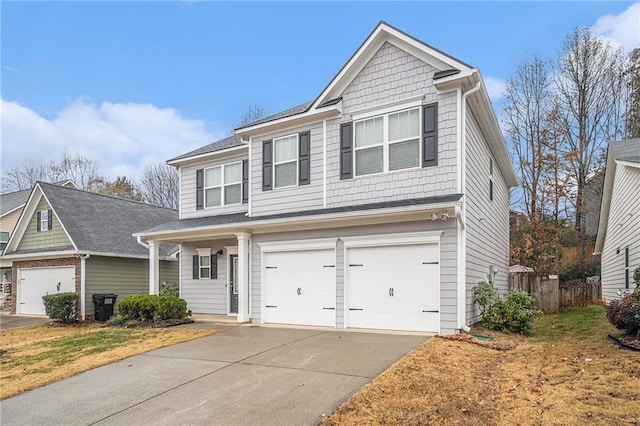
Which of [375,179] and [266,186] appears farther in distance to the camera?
[266,186]

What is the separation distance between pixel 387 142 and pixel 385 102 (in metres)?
1.00

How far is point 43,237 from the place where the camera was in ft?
58.4

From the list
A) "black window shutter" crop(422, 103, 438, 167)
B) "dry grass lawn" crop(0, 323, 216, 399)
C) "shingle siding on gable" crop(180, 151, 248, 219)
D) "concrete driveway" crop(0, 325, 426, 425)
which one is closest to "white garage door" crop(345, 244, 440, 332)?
"concrete driveway" crop(0, 325, 426, 425)

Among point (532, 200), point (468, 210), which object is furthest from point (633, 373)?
point (532, 200)

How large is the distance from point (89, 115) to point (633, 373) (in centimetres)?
3332

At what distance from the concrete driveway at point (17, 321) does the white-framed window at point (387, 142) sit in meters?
13.6

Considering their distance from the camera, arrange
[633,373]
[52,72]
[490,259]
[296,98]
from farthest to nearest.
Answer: [296,98]
[52,72]
[490,259]
[633,373]

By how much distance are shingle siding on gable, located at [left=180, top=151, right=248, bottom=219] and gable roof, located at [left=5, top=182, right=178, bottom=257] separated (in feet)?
13.2

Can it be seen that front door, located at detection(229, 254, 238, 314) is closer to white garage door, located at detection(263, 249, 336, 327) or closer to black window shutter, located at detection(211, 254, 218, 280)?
black window shutter, located at detection(211, 254, 218, 280)

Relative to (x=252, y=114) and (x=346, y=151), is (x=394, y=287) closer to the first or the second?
(x=346, y=151)

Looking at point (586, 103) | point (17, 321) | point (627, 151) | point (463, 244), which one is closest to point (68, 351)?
point (463, 244)

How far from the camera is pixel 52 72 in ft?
59.6

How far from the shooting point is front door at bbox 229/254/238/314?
13.9 meters

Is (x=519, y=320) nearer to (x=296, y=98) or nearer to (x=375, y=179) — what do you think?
(x=375, y=179)
